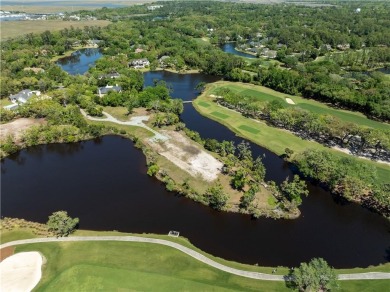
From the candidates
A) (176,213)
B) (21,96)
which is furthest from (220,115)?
(21,96)

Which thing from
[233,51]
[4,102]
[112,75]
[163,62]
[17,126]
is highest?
[112,75]

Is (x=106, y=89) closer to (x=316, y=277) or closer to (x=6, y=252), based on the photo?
(x=6, y=252)

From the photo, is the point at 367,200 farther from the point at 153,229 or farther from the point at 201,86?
the point at 201,86

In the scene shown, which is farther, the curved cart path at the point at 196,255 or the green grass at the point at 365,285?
the curved cart path at the point at 196,255

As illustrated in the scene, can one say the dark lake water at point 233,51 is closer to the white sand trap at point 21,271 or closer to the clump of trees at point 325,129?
the clump of trees at point 325,129

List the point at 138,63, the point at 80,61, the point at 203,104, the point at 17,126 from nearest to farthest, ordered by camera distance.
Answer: the point at 17,126
the point at 203,104
the point at 138,63
the point at 80,61

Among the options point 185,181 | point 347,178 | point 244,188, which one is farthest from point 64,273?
point 347,178

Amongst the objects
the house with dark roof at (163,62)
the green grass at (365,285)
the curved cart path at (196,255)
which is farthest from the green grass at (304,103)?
the green grass at (365,285)
